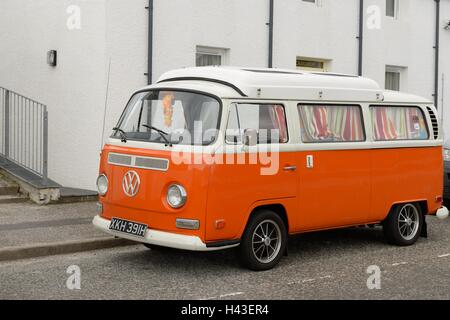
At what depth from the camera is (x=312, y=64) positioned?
49.5 ft

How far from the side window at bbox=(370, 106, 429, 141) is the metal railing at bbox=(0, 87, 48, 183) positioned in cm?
609

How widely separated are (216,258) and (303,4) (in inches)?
313

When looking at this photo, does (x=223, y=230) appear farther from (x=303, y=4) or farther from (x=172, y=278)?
(x=303, y=4)

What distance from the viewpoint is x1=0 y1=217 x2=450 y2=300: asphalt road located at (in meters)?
6.53

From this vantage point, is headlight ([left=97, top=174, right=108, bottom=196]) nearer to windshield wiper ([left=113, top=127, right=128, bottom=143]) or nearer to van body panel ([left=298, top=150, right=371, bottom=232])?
windshield wiper ([left=113, top=127, right=128, bottom=143])

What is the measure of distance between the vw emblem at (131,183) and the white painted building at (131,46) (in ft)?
12.7

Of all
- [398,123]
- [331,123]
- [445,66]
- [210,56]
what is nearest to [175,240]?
[331,123]

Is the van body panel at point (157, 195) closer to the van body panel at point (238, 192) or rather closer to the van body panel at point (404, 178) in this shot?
the van body panel at point (238, 192)

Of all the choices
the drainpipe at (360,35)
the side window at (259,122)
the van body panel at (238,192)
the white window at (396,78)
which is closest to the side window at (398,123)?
the side window at (259,122)

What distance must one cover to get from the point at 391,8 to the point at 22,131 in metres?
9.39

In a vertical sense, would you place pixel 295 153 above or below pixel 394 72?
below

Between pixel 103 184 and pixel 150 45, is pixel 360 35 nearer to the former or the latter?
pixel 150 45

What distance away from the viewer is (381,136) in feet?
28.7
